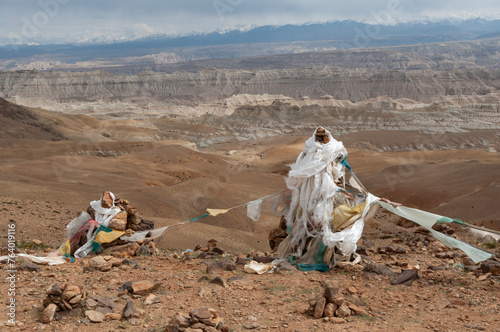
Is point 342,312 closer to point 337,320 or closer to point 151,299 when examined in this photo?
point 337,320

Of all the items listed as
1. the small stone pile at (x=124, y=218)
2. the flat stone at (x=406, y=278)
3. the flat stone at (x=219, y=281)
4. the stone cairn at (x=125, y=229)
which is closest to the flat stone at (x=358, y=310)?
the flat stone at (x=406, y=278)

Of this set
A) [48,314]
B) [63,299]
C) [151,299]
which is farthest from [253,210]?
[48,314]

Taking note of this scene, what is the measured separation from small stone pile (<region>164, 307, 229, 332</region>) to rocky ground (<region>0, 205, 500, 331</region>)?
0.04ft

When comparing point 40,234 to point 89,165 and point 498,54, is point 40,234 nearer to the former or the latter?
point 89,165

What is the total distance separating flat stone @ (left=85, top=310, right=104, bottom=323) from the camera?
5.45 meters

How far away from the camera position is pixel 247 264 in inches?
310

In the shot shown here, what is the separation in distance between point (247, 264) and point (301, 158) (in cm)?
193

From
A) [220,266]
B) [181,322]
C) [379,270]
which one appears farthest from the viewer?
[220,266]

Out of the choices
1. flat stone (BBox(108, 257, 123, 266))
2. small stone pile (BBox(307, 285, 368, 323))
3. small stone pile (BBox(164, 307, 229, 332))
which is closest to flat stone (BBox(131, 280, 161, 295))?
small stone pile (BBox(164, 307, 229, 332))

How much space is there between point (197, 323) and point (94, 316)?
1.24 m

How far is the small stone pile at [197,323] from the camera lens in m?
5.02

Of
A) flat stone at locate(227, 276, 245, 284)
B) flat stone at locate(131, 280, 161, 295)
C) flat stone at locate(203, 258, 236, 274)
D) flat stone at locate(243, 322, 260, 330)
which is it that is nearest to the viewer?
flat stone at locate(243, 322, 260, 330)

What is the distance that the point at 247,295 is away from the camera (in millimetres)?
6414

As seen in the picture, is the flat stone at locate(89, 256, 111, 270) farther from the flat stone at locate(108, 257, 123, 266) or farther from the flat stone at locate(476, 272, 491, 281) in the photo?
the flat stone at locate(476, 272, 491, 281)
